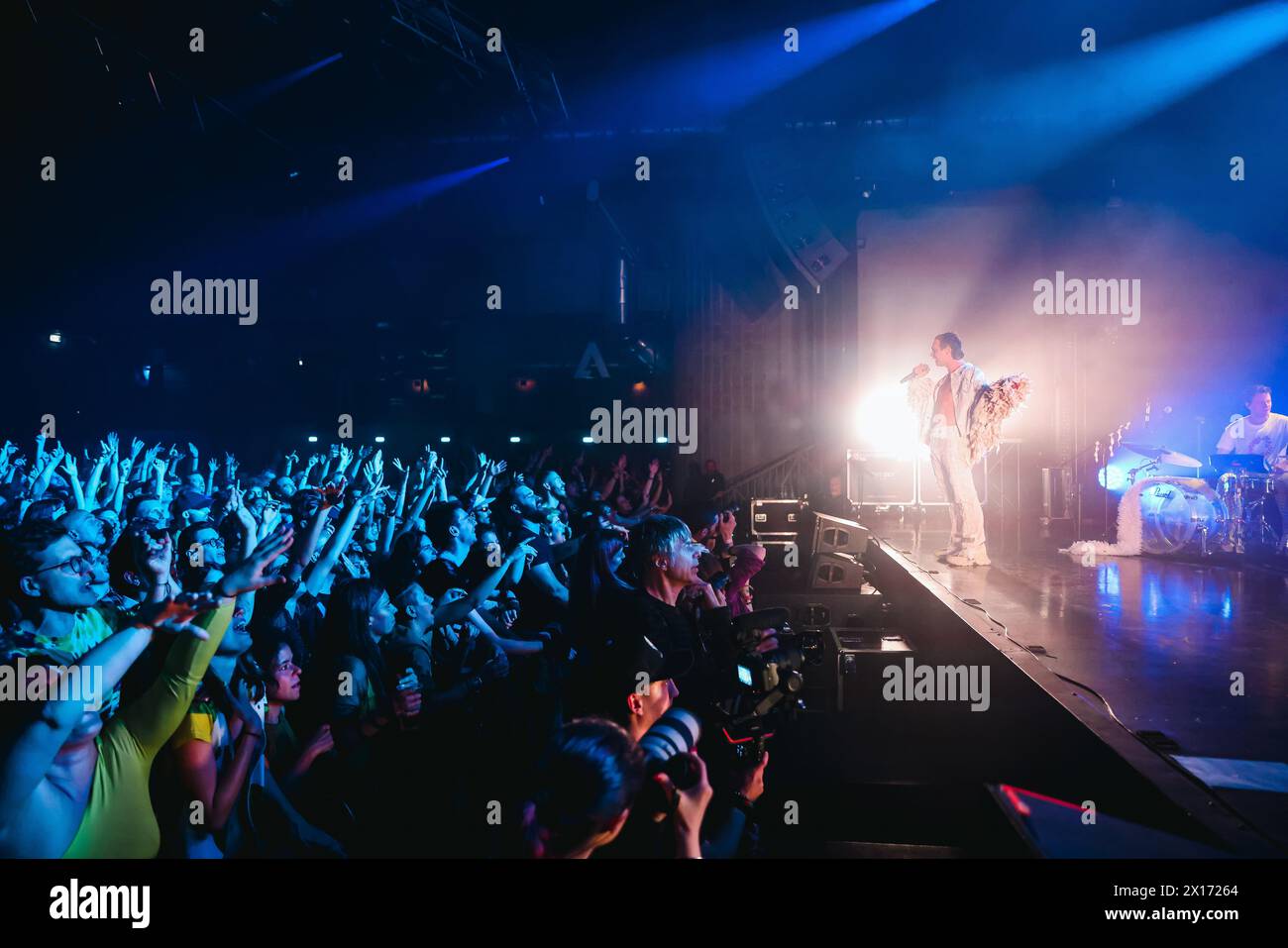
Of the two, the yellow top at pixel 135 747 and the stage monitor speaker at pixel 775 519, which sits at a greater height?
the stage monitor speaker at pixel 775 519

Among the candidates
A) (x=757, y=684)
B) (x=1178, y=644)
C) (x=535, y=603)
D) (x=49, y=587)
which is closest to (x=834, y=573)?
(x=535, y=603)

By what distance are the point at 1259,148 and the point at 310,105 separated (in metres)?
9.71

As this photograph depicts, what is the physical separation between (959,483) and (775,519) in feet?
5.91

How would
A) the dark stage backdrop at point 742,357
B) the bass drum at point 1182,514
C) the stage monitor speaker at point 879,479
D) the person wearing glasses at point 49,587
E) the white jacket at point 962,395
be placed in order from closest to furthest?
the person wearing glasses at point 49,587 → the white jacket at point 962,395 → the bass drum at point 1182,514 → the stage monitor speaker at point 879,479 → the dark stage backdrop at point 742,357

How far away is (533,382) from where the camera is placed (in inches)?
397

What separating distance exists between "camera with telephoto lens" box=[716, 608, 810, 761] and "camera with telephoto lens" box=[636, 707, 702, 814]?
13 cm

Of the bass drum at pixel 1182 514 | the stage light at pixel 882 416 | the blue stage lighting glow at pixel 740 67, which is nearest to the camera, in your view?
the bass drum at pixel 1182 514

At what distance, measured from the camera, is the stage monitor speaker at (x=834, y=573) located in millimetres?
4422

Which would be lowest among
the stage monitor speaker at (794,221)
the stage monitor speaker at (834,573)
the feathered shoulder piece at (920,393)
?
the stage monitor speaker at (834,573)

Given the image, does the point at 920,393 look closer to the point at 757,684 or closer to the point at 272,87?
the point at 757,684

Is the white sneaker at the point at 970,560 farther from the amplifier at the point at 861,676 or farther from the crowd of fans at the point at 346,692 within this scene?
the crowd of fans at the point at 346,692

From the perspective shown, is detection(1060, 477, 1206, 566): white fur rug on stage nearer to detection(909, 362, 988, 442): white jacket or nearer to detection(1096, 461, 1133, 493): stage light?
detection(1096, 461, 1133, 493): stage light

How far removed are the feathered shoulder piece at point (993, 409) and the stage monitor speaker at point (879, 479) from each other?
6.09 feet

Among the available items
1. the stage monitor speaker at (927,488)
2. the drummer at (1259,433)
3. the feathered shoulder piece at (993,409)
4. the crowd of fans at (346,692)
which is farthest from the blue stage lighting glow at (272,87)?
the drummer at (1259,433)
